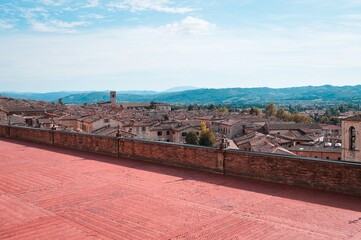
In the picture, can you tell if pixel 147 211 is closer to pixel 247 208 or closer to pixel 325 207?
pixel 247 208

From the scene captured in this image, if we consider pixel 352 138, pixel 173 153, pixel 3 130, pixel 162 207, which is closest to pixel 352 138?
pixel 352 138

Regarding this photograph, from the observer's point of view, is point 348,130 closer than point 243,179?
No

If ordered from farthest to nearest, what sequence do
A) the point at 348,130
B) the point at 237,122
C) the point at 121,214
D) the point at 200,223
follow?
1. the point at 237,122
2. the point at 348,130
3. the point at 121,214
4. the point at 200,223

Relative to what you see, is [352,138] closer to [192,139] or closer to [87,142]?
[192,139]

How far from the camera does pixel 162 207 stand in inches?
342

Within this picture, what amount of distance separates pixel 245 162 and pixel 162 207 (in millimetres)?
3650

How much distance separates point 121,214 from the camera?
822 cm

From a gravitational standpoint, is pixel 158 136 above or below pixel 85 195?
below

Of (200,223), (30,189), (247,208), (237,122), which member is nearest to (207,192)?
(247,208)

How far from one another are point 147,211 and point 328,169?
4565 millimetres

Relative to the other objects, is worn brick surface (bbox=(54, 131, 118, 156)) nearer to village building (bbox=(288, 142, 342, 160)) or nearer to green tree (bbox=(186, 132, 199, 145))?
village building (bbox=(288, 142, 342, 160))

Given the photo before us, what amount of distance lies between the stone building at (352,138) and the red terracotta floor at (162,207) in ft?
95.2

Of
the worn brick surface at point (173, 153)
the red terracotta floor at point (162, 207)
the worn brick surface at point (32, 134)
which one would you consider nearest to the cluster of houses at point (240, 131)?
the worn brick surface at point (32, 134)

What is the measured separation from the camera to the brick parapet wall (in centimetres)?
951
